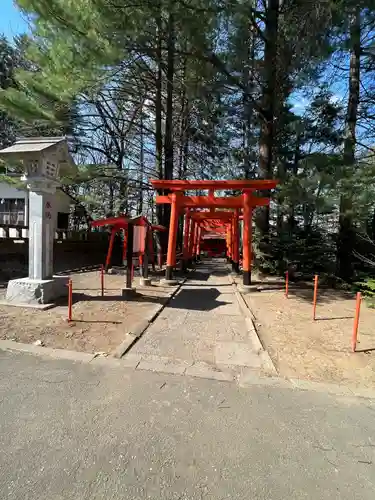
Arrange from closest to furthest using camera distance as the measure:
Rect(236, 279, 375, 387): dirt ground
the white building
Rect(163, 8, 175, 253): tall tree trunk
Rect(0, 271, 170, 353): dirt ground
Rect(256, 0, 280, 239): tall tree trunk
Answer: Rect(236, 279, 375, 387): dirt ground < Rect(0, 271, 170, 353): dirt ground < Rect(256, 0, 280, 239): tall tree trunk < Rect(163, 8, 175, 253): tall tree trunk < the white building

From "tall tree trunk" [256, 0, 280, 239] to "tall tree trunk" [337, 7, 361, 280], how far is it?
9.24ft

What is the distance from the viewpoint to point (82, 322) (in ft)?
18.2

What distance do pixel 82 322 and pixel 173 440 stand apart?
3545 mm

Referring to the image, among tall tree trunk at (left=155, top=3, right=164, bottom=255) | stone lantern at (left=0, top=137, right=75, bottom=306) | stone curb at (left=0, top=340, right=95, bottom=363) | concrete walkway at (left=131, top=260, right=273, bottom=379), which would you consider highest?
tall tree trunk at (left=155, top=3, right=164, bottom=255)

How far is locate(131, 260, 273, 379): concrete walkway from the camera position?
4070 millimetres

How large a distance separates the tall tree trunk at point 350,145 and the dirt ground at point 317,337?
3.43 m

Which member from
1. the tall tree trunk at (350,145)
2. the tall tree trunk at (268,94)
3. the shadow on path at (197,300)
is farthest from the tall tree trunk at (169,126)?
the shadow on path at (197,300)

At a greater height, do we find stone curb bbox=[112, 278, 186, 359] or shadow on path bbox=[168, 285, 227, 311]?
stone curb bbox=[112, 278, 186, 359]

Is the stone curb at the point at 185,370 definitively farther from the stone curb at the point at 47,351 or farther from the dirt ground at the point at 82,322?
the dirt ground at the point at 82,322

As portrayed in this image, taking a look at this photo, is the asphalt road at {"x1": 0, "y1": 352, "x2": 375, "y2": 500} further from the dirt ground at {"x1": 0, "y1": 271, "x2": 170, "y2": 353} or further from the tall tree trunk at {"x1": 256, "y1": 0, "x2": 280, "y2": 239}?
the tall tree trunk at {"x1": 256, "y1": 0, "x2": 280, "y2": 239}

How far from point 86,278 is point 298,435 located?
9634 mm

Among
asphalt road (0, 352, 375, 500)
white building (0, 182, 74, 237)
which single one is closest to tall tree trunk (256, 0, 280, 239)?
asphalt road (0, 352, 375, 500)

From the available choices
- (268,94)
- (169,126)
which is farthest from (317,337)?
(169,126)

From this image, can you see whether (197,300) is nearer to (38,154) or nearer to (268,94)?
(38,154)
